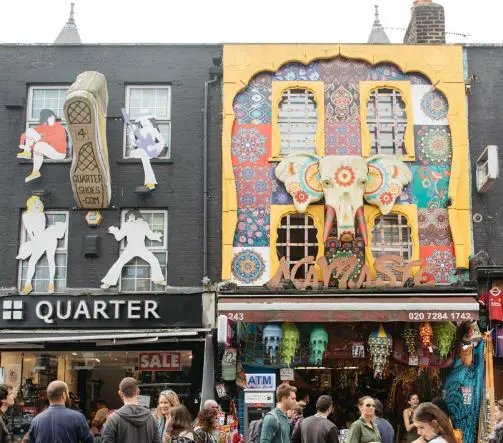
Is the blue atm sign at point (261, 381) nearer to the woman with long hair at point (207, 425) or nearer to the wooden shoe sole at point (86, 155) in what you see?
the wooden shoe sole at point (86, 155)

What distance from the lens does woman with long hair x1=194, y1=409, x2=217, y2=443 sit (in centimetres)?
924

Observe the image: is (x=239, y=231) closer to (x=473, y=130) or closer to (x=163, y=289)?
(x=163, y=289)

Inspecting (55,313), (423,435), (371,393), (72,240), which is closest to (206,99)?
(72,240)

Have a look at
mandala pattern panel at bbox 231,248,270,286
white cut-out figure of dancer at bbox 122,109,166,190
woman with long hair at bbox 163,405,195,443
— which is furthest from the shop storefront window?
woman with long hair at bbox 163,405,195,443

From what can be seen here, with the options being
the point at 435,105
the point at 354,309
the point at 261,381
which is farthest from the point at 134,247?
the point at 435,105

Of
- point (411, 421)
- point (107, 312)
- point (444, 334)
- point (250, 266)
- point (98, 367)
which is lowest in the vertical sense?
point (411, 421)

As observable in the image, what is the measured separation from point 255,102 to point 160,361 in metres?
5.87

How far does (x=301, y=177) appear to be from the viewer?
60.2 ft

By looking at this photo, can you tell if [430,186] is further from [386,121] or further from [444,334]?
[444,334]

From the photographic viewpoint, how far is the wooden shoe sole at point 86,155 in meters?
17.0

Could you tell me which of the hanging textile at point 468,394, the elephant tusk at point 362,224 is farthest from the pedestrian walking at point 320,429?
the elephant tusk at point 362,224

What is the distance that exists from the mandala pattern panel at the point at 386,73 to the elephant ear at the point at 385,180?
185 centimetres

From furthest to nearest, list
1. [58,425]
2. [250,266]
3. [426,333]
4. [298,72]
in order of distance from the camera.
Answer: [298,72]
[250,266]
[426,333]
[58,425]

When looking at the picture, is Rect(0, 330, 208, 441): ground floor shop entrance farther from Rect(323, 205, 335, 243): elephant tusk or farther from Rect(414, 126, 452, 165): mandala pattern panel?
Rect(414, 126, 452, 165): mandala pattern panel
